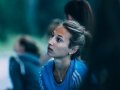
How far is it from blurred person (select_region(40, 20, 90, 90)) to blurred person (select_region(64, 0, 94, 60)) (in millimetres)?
25

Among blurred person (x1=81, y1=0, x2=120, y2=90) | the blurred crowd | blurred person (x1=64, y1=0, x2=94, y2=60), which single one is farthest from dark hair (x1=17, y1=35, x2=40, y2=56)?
blurred person (x1=81, y1=0, x2=120, y2=90)

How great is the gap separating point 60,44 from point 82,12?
15 cm

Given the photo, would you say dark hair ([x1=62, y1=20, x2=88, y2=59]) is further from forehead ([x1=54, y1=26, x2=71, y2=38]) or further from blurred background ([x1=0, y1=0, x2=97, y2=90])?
blurred background ([x1=0, y1=0, x2=97, y2=90])

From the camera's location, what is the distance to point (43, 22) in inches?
61.0

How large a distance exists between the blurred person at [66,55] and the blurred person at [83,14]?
0.08ft

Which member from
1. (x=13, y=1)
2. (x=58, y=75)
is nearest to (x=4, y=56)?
(x=13, y=1)

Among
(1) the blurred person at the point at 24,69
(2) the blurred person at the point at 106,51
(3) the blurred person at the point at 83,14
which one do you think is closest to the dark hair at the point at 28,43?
(1) the blurred person at the point at 24,69

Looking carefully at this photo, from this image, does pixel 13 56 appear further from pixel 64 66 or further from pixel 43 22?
pixel 64 66

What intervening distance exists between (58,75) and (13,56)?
0.58 metres

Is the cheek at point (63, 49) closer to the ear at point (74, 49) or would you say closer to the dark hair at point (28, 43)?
the ear at point (74, 49)

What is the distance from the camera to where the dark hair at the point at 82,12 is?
39.2 inches

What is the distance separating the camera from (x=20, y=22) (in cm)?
Answer: 159

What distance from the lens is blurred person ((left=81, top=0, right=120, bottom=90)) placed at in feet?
2.50

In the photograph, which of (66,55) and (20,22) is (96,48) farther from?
(20,22)
